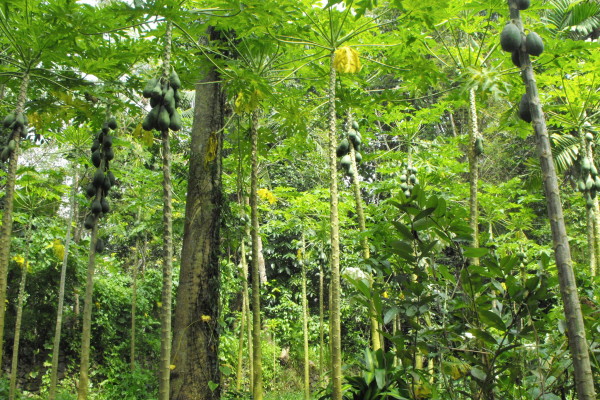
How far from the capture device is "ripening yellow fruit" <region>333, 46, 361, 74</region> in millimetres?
4051

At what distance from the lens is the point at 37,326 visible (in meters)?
9.65

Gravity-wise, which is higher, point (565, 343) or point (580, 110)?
point (580, 110)

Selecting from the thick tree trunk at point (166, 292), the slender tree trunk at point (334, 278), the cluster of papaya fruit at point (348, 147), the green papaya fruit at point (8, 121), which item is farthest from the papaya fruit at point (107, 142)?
the cluster of papaya fruit at point (348, 147)

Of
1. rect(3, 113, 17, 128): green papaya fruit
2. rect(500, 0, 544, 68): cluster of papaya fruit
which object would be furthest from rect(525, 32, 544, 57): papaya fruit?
rect(3, 113, 17, 128): green papaya fruit

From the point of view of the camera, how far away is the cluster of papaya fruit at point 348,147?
18.5ft

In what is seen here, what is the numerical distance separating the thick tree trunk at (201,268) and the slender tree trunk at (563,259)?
2.99 m

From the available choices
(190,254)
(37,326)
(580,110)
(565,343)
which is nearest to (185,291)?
(190,254)

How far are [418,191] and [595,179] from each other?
6230mm

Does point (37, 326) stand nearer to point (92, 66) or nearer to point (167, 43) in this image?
point (92, 66)

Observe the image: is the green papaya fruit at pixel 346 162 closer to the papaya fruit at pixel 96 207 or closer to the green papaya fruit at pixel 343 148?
the green papaya fruit at pixel 343 148

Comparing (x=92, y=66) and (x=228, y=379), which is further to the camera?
(x=228, y=379)

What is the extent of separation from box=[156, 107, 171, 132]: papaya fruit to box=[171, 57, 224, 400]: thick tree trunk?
1.53m

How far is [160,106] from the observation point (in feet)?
9.65

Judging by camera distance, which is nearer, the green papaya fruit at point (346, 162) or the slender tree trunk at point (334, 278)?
the slender tree trunk at point (334, 278)
